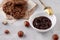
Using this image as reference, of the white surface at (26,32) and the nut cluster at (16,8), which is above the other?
the nut cluster at (16,8)

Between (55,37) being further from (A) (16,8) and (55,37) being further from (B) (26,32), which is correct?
(A) (16,8)

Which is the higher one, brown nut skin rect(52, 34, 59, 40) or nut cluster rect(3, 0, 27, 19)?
nut cluster rect(3, 0, 27, 19)

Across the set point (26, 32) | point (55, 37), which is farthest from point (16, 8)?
point (55, 37)

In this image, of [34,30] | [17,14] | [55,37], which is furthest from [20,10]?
[55,37]

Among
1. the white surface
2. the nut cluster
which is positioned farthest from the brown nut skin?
the nut cluster

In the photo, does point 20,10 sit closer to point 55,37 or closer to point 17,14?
point 17,14

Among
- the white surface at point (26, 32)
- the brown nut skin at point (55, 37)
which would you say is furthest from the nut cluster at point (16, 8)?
the brown nut skin at point (55, 37)

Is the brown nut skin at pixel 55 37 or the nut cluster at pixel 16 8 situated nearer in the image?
the brown nut skin at pixel 55 37

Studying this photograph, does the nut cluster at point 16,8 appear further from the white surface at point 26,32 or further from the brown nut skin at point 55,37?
the brown nut skin at point 55,37

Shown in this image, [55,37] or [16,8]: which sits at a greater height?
[16,8]

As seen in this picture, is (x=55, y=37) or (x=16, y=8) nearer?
(x=55, y=37)

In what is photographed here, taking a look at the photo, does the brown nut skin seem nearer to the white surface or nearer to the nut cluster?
the white surface
